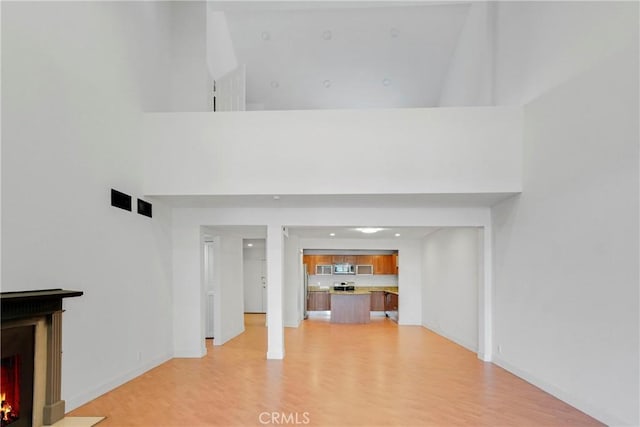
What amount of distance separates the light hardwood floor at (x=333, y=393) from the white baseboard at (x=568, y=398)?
0.07 meters

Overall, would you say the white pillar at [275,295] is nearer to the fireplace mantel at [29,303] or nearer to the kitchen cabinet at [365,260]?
the fireplace mantel at [29,303]

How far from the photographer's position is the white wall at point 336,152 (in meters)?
5.77

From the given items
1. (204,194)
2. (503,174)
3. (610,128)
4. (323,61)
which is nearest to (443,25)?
(323,61)

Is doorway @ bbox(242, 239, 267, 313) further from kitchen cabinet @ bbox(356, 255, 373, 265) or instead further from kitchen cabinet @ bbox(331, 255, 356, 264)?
kitchen cabinet @ bbox(356, 255, 373, 265)

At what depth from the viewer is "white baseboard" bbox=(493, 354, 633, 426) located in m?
4.01

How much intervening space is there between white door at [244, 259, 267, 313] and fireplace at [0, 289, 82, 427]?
31.5 ft

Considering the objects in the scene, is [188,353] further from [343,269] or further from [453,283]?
[343,269]

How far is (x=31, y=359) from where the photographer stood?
12.0 ft

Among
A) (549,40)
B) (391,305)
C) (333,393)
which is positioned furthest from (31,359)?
(391,305)

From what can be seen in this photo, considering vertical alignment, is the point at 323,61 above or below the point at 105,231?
above

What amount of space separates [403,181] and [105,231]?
3847mm

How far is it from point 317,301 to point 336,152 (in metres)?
8.52

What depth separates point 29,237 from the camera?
3.91 meters

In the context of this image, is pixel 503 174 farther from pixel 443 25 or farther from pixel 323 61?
pixel 323 61
